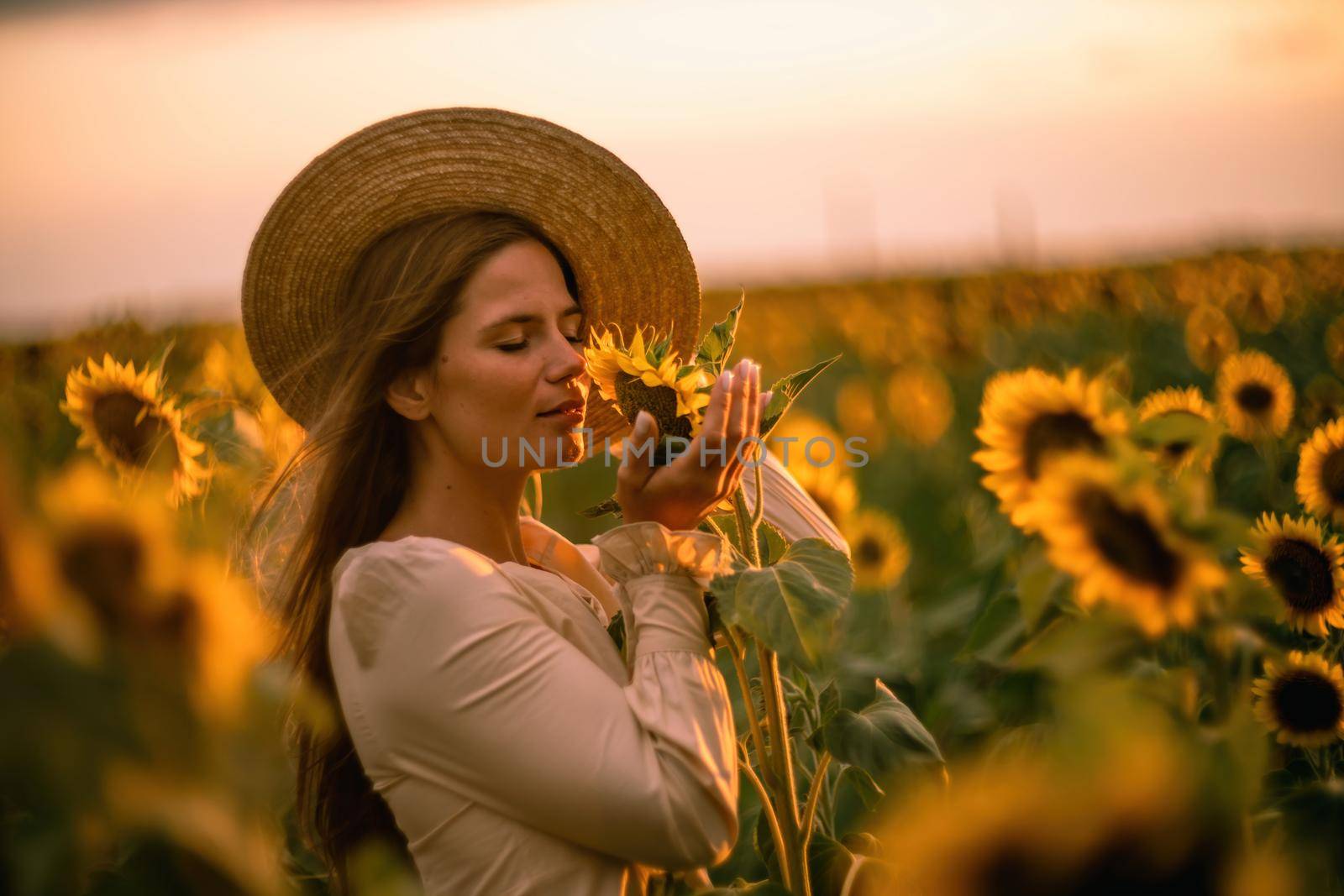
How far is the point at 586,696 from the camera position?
5.45 ft

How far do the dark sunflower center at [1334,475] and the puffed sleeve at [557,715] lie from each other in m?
1.41

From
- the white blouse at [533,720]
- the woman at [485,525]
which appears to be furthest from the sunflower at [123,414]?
the white blouse at [533,720]

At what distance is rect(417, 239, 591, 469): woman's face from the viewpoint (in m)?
1.96

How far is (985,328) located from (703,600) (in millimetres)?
6892

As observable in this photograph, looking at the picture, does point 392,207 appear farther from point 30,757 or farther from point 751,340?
point 751,340

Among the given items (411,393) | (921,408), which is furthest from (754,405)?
(921,408)

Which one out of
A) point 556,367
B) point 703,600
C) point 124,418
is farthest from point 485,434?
point 124,418

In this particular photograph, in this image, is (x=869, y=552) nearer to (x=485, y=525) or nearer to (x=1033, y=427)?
(x=485, y=525)

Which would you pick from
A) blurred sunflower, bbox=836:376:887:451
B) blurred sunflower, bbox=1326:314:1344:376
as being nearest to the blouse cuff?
blurred sunflower, bbox=1326:314:1344:376

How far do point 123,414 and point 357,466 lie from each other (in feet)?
2.67

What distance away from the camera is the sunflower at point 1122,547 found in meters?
1.11

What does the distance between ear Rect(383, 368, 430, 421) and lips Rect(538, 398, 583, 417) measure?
227 mm

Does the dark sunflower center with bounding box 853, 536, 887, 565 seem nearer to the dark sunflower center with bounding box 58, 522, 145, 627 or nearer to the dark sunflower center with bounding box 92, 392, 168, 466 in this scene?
the dark sunflower center with bounding box 92, 392, 168, 466

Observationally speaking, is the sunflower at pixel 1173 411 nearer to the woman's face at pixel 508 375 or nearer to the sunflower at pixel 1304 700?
the sunflower at pixel 1304 700
